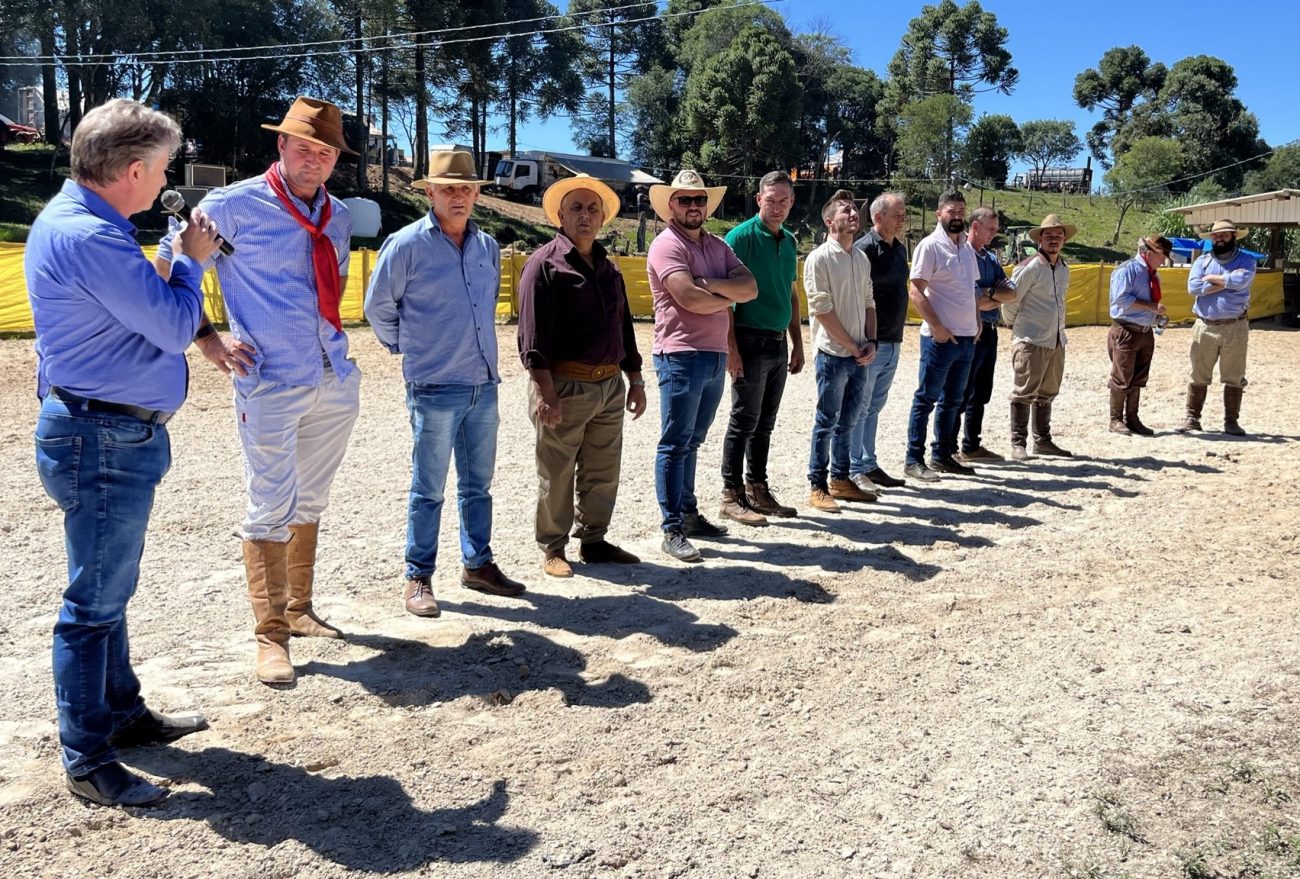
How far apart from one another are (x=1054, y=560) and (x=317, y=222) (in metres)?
4.13

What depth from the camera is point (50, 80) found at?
116ft

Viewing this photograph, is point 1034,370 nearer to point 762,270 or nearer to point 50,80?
point 762,270

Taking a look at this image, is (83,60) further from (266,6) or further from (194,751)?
(194,751)

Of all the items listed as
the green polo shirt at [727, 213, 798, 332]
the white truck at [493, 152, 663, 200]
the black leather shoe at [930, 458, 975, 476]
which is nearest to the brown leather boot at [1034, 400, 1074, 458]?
the black leather shoe at [930, 458, 975, 476]

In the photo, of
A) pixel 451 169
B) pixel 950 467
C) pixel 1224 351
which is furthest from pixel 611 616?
pixel 1224 351

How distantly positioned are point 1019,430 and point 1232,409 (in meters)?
2.58

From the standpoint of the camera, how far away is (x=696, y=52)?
55.7 metres

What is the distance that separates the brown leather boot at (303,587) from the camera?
14.1ft

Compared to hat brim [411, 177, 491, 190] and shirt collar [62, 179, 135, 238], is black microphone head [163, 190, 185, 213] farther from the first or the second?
hat brim [411, 177, 491, 190]

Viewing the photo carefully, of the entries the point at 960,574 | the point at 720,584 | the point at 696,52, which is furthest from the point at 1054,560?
the point at 696,52

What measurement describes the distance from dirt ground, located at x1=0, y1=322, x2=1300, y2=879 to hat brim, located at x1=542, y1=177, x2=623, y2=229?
182 centimetres

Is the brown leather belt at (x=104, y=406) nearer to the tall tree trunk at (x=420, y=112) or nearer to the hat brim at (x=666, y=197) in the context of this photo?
the hat brim at (x=666, y=197)

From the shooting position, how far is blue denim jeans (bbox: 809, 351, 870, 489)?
671 cm

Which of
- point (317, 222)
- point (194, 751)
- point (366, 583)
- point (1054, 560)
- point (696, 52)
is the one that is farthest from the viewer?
point (696, 52)
